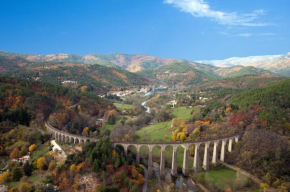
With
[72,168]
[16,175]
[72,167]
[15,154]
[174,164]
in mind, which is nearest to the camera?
[16,175]

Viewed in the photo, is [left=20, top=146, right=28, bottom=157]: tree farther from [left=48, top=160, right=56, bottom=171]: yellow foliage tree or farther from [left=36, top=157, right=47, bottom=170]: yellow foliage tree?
[left=48, top=160, right=56, bottom=171]: yellow foliage tree

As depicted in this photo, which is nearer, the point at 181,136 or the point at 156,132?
the point at 181,136

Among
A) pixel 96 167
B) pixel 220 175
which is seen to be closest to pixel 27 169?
pixel 96 167

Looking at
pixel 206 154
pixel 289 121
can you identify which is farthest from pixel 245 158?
pixel 289 121

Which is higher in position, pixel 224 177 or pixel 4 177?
pixel 4 177

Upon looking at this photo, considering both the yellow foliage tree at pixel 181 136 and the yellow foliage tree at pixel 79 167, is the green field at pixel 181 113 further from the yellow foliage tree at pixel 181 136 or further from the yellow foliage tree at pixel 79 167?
the yellow foliage tree at pixel 79 167

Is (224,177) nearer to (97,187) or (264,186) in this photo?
(264,186)

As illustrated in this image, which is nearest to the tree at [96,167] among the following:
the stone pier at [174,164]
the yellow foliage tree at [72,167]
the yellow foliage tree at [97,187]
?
the yellow foliage tree at [97,187]
